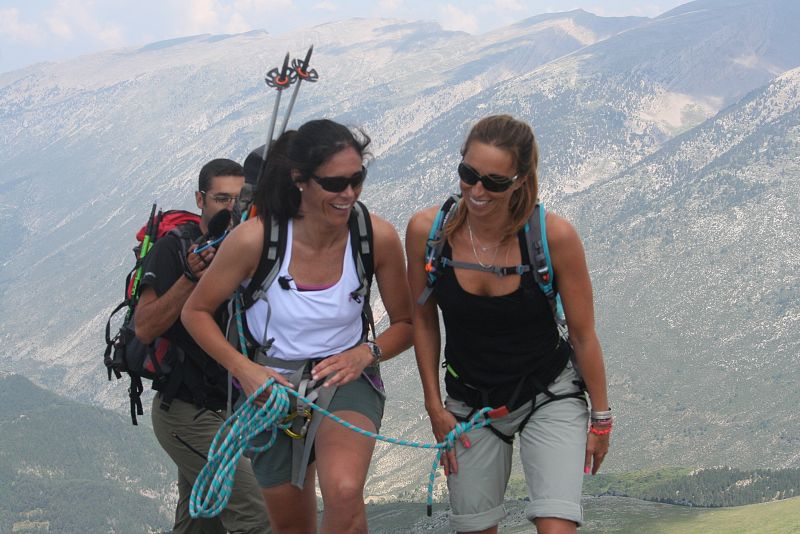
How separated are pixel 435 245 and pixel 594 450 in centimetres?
190

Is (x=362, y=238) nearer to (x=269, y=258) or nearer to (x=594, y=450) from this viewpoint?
(x=269, y=258)

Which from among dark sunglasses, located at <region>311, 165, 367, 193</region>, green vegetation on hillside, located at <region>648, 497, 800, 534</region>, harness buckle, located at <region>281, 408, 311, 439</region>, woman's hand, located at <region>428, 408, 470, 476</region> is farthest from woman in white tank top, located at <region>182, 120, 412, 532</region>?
green vegetation on hillside, located at <region>648, 497, 800, 534</region>

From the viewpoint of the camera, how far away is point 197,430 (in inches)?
311

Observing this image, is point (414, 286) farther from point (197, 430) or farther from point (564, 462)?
point (197, 430)

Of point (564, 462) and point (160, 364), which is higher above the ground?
Answer: point (160, 364)

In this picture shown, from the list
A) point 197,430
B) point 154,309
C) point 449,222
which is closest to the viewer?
point 449,222

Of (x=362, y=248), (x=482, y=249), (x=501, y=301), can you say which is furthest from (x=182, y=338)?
(x=501, y=301)

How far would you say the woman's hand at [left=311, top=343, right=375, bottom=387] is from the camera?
20.5 feet

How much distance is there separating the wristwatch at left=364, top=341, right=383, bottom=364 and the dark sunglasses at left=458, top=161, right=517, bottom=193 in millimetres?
1407

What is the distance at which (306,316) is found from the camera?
6.23m

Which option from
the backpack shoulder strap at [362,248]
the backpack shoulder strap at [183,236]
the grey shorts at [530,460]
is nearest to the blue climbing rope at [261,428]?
the grey shorts at [530,460]

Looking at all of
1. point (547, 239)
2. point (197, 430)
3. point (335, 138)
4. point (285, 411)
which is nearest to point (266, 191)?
point (335, 138)

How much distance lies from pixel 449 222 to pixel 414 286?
567 mm

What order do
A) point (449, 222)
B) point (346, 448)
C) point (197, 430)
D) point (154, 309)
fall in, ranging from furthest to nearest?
point (197, 430)
point (154, 309)
point (449, 222)
point (346, 448)
